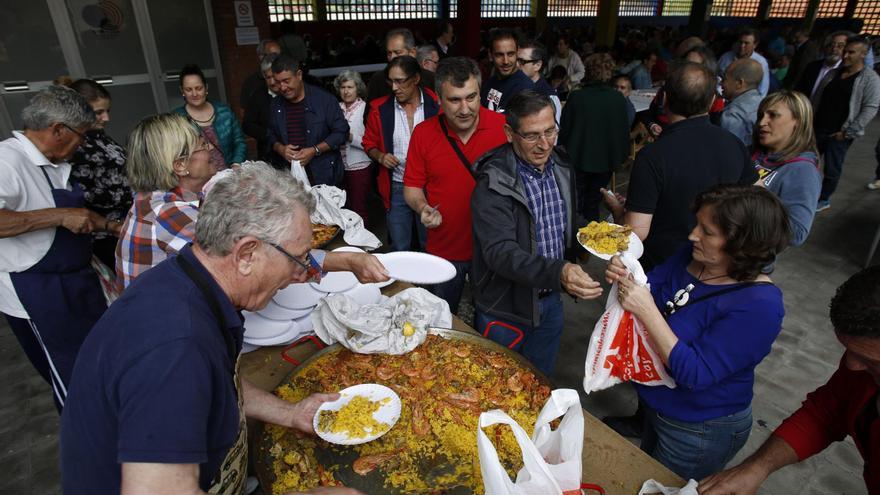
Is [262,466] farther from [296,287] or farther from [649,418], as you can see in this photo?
[649,418]

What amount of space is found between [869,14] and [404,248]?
102 feet

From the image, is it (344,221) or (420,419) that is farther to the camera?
(344,221)

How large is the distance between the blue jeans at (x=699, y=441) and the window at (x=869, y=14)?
3045 cm

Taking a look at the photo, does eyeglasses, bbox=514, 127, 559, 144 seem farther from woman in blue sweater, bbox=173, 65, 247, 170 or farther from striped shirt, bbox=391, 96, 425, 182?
woman in blue sweater, bbox=173, 65, 247, 170

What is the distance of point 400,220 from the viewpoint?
4316 mm

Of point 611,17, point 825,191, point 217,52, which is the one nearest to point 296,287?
point 217,52

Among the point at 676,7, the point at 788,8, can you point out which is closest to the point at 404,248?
the point at 676,7

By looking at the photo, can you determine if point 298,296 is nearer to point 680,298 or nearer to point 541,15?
point 680,298

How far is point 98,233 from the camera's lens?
3.08 m

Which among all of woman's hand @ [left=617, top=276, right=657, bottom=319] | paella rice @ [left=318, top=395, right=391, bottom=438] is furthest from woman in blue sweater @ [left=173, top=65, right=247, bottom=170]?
woman's hand @ [left=617, top=276, right=657, bottom=319]

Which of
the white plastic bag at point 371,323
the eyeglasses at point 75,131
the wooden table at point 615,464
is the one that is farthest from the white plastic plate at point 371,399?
the eyeglasses at point 75,131

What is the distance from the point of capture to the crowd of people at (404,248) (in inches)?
48.7

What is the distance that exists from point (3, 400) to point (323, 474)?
3.42m

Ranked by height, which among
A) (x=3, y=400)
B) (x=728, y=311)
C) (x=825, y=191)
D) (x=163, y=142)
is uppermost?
(x=163, y=142)
